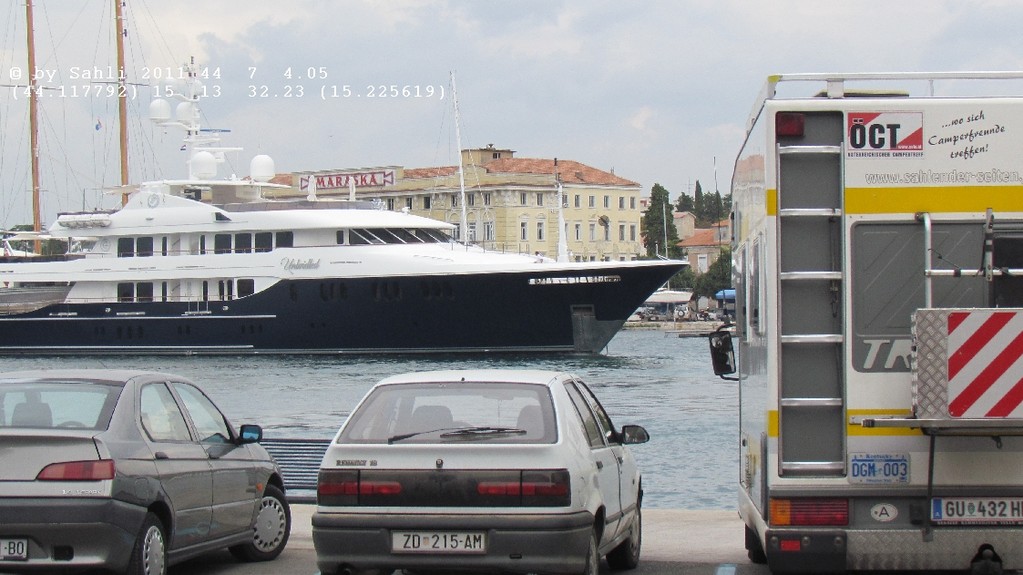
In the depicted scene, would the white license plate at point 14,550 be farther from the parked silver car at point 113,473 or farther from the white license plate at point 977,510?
the white license plate at point 977,510

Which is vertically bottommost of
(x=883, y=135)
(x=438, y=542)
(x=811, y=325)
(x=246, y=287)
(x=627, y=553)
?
(x=627, y=553)

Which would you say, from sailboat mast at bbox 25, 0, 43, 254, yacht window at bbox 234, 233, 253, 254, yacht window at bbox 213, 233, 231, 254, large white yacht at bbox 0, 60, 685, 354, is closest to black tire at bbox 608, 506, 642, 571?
large white yacht at bbox 0, 60, 685, 354

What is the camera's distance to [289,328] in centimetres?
5381

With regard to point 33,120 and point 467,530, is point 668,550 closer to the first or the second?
point 467,530

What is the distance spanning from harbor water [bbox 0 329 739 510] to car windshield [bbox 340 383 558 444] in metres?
10.3

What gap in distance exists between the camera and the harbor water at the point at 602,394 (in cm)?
2236

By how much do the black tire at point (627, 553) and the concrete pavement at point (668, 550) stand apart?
99 millimetres

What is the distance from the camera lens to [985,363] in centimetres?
662

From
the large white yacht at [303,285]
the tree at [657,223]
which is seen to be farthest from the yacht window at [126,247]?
the tree at [657,223]

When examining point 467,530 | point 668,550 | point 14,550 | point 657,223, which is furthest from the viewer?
point 657,223

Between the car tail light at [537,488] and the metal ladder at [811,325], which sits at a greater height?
the metal ladder at [811,325]

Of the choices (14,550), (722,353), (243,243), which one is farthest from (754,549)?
(243,243)

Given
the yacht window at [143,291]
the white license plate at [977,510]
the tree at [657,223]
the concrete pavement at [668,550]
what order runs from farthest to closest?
1. the tree at [657,223]
2. the yacht window at [143,291]
3. the concrete pavement at [668,550]
4. the white license plate at [977,510]

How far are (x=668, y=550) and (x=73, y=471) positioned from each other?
4883 mm
